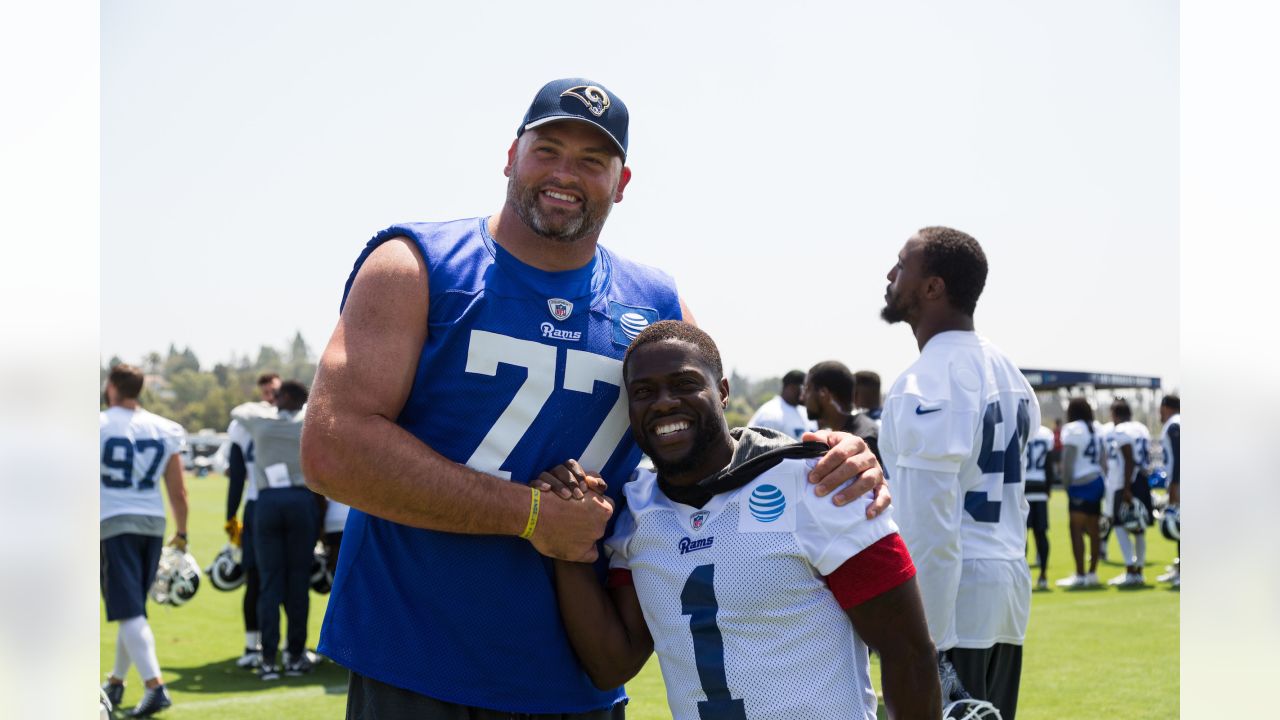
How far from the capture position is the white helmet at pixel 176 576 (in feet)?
29.6

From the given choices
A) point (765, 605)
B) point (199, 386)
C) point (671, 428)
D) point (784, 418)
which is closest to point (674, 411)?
point (671, 428)

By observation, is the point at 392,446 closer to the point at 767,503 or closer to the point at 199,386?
the point at 767,503

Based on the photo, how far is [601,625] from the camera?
2.66m

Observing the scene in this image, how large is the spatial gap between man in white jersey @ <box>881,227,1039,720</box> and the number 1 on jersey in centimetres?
159

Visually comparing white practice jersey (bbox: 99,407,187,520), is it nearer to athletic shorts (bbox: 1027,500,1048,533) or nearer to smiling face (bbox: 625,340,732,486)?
smiling face (bbox: 625,340,732,486)

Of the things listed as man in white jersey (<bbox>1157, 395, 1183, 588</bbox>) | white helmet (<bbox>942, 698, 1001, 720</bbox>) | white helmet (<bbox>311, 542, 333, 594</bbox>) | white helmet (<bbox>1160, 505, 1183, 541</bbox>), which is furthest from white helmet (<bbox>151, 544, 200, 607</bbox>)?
white helmet (<bbox>1160, 505, 1183, 541</bbox>)

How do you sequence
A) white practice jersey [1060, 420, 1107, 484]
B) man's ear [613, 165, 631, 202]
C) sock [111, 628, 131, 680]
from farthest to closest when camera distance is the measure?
white practice jersey [1060, 420, 1107, 484], sock [111, 628, 131, 680], man's ear [613, 165, 631, 202]

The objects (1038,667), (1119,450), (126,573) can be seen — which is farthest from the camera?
(1119,450)

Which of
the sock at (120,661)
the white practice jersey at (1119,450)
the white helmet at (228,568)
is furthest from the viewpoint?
the white practice jersey at (1119,450)

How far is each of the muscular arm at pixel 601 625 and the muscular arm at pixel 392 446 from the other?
0.08 m

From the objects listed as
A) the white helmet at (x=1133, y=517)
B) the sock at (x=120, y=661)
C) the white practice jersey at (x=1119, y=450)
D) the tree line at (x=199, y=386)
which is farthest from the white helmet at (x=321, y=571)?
the tree line at (x=199, y=386)

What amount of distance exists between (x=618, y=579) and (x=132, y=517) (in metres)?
6.11

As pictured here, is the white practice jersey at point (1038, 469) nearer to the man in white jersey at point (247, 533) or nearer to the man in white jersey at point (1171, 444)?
the man in white jersey at point (1171, 444)

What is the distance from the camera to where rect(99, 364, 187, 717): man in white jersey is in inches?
293
